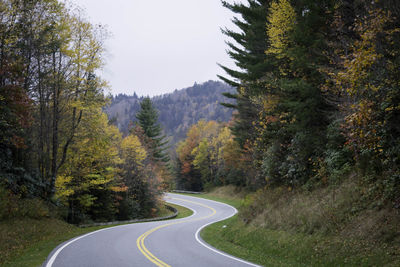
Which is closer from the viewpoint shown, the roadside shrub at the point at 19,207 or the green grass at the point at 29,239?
the green grass at the point at 29,239

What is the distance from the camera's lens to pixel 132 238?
596 inches

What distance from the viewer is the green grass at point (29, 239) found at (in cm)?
1044

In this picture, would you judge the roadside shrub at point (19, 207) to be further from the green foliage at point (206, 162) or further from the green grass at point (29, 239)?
the green foliage at point (206, 162)

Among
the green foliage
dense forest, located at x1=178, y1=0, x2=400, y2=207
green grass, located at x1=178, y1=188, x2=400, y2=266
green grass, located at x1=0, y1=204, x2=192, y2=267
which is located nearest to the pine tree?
dense forest, located at x1=178, y1=0, x2=400, y2=207

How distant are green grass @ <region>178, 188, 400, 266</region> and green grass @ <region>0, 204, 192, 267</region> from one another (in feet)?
24.4

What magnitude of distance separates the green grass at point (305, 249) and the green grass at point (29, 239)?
7451 millimetres

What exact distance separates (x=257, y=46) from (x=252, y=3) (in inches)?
130

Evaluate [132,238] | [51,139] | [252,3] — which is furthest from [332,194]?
[51,139]

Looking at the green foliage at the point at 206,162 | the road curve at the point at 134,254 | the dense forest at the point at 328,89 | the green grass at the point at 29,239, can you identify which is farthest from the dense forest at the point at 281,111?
the green foliage at the point at 206,162

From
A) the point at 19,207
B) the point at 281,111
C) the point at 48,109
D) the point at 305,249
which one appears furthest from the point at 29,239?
the point at 281,111

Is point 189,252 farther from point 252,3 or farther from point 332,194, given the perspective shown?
point 252,3

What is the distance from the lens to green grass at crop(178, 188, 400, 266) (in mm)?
7598

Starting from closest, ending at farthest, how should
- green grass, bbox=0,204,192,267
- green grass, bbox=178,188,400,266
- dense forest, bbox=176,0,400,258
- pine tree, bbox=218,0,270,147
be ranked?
green grass, bbox=178,188,400,266
dense forest, bbox=176,0,400,258
green grass, bbox=0,204,192,267
pine tree, bbox=218,0,270,147

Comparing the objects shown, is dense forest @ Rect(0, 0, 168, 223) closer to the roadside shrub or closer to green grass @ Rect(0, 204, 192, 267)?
the roadside shrub
